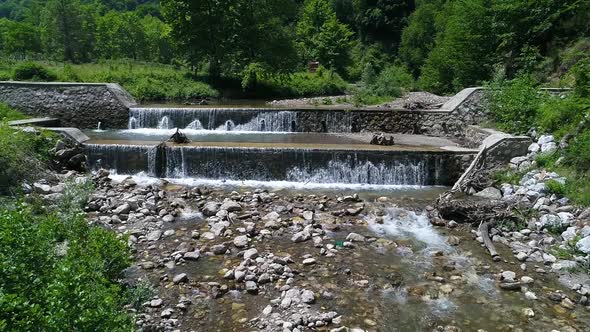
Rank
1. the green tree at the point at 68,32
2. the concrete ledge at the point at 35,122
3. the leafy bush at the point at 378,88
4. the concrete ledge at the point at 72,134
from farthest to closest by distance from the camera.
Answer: the green tree at the point at 68,32 → the leafy bush at the point at 378,88 → the concrete ledge at the point at 72,134 → the concrete ledge at the point at 35,122

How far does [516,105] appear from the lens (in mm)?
11633

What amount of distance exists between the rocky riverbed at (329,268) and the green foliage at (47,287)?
3.76ft

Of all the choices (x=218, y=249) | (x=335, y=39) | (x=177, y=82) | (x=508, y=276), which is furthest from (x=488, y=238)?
(x=335, y=39)

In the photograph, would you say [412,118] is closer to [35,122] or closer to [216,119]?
[216,119]

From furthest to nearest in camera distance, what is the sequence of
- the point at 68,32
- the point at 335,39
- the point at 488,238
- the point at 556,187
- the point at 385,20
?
the point at 385,20 → the point at 68,32 → the point at 335,39 → the point at 556,187 → the point at 488,238

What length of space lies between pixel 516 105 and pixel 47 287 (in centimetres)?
1210

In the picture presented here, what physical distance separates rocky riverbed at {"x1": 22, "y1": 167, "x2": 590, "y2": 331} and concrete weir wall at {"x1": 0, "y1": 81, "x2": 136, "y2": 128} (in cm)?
710

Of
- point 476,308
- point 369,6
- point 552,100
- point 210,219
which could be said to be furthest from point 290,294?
point 369,6

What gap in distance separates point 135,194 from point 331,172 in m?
4.99

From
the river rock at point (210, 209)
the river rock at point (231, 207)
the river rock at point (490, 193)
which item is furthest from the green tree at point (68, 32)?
the river rock at point (490, 193)

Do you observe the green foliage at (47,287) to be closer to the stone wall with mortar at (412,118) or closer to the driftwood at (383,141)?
the driftwood at (383,141)

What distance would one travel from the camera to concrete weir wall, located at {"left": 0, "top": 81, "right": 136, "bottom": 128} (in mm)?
15242

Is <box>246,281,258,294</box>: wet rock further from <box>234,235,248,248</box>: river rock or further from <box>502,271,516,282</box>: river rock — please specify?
<box>502,271,516,282</box>: river rock

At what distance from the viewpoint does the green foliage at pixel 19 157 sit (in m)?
8.51
